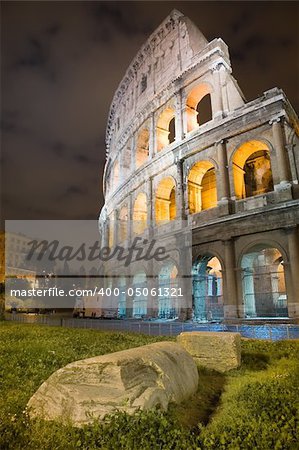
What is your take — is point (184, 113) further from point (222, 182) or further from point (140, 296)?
point (140, 296)

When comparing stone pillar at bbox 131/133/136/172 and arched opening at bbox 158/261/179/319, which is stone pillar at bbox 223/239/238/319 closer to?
arched opening at bbox 158/261/179/319

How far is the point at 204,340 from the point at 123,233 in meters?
23.8

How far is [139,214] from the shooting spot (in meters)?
27.5

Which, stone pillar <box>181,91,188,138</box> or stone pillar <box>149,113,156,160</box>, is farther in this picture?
stone pillar <box>149,113,156,160</box>

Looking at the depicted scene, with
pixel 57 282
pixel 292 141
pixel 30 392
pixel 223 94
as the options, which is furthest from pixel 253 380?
pixel 57 282

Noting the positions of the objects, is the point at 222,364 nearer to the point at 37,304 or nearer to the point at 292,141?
the point at 292,141

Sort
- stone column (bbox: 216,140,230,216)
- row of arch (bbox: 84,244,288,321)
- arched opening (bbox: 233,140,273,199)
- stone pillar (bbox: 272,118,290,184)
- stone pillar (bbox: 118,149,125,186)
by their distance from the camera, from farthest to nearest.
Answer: stone pillar (bbox: 118,149,125,186) < arched opening (bbox: 233,140,273,199) < stone column (bbox: 216,140,230,216) < row of arch (bbox: 84,244,288,321) < stone pillar (bbox: 272,118,290,184)

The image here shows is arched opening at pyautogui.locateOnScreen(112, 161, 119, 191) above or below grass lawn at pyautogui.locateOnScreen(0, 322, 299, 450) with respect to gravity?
above

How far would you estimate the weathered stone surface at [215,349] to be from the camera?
6.39 meters

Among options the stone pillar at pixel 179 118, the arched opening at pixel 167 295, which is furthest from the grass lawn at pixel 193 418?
the stone pillar at pixel 179 118

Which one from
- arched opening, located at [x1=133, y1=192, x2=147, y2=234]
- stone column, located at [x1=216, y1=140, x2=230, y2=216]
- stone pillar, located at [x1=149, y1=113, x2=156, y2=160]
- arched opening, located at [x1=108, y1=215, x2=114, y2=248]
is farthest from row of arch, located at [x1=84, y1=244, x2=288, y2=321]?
stone pillar, located at [x1=149, y1=113, x2=156, y2=160]

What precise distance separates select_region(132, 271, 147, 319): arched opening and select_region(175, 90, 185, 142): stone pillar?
36.8ft

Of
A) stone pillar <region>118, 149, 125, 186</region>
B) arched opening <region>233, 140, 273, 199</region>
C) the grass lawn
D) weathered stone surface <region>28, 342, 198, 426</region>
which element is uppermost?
stone pillar <region>118, 149, 125, 186</region>

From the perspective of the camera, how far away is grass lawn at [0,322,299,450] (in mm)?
2999
